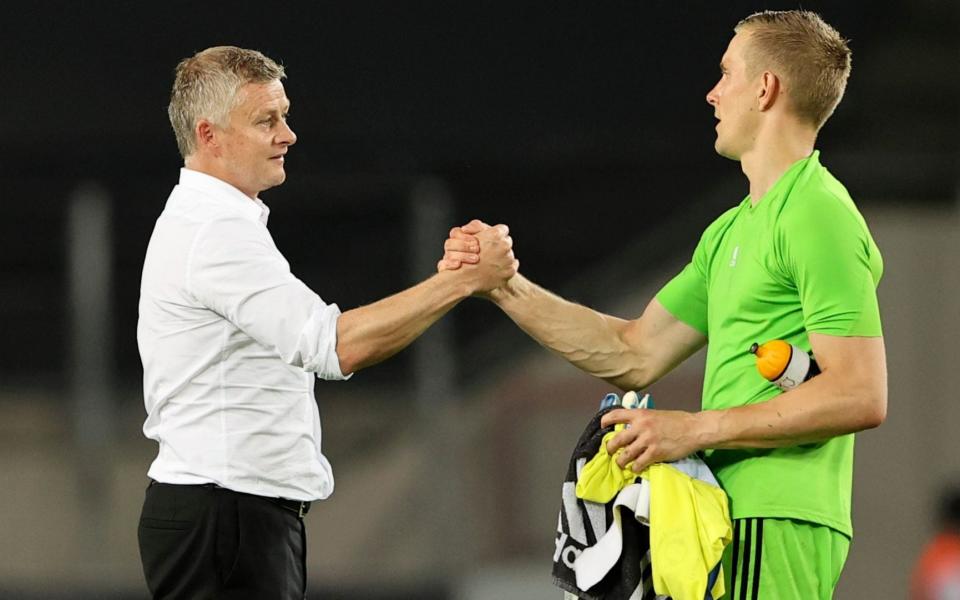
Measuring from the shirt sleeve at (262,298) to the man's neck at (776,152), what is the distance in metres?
0.65

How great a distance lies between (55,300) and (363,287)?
144cm

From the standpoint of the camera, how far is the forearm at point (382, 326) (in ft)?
6.76

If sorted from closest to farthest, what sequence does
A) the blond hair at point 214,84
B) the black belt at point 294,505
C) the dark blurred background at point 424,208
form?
1. the black belt at point 294,505
2. the blond hair at point 214,84
3. the dark blurred background at point 424,208

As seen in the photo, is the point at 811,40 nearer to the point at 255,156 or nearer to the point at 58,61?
the point at 255,156

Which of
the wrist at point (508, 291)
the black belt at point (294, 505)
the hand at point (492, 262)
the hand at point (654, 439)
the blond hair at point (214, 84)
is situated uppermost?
the blond hair at point (214, 84)

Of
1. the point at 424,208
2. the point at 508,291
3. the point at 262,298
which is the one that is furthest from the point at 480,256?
the point at 424,208

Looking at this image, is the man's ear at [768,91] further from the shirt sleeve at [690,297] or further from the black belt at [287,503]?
the black belt at [287,503]

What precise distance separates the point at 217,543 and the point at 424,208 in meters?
3.87

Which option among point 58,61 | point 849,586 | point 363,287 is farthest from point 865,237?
point 58,61

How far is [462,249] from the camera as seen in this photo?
2.23 m

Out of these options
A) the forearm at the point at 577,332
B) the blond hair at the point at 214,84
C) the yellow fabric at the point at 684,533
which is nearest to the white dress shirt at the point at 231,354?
the blond hair at the point at 214,84

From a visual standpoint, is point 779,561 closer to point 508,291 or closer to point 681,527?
point 681,527

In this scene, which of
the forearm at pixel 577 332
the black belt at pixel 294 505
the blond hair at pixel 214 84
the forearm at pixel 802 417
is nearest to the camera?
the forearm at pixel 802 417

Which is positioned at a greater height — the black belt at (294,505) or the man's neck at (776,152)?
the man's neck at (776,152)
